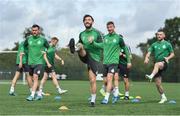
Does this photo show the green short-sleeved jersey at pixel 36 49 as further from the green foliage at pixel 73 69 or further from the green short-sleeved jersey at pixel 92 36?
the green foliage at pixel 73 69

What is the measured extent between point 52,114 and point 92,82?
2492 millimetres

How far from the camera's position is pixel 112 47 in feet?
42.9

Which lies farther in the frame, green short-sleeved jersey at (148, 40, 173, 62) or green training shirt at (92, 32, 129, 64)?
green short-sleeved jersey at (148, 40, 173, 62)

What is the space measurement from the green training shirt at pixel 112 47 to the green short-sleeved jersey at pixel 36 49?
2.21 m

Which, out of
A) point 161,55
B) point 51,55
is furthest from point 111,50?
point 51,55


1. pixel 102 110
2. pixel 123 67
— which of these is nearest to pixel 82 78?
pixel 123 67

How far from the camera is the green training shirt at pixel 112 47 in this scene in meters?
12.9

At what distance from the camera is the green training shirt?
12.9 metres

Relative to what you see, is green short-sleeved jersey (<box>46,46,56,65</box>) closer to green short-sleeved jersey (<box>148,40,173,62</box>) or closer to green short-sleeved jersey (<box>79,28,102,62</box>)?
green short-sleeved jersey (<box>148,40,173,62</box>)

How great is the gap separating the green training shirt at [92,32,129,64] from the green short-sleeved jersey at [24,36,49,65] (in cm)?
221

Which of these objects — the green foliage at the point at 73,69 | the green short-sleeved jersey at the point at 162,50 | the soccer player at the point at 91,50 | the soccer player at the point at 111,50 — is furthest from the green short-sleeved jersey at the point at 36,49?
the green foliage at the point at 73,69

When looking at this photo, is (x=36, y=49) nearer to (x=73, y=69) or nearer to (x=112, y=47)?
(x=112, y=47)

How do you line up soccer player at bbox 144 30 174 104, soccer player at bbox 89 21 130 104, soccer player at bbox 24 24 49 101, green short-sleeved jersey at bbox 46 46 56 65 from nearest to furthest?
soccer player at bbox 89 21 130 104 → soccer player at bbox 144 30 174 104 → soccer player at bbox 24 24 49 101 → green short-sleeved jersey at bbox 46 46 56 65

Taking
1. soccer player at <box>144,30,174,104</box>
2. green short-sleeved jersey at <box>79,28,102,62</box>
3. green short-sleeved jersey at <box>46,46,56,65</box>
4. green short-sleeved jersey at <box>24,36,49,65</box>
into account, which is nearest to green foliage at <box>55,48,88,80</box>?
green short-sleeved jersey at <box>46,46,56,65</box>
